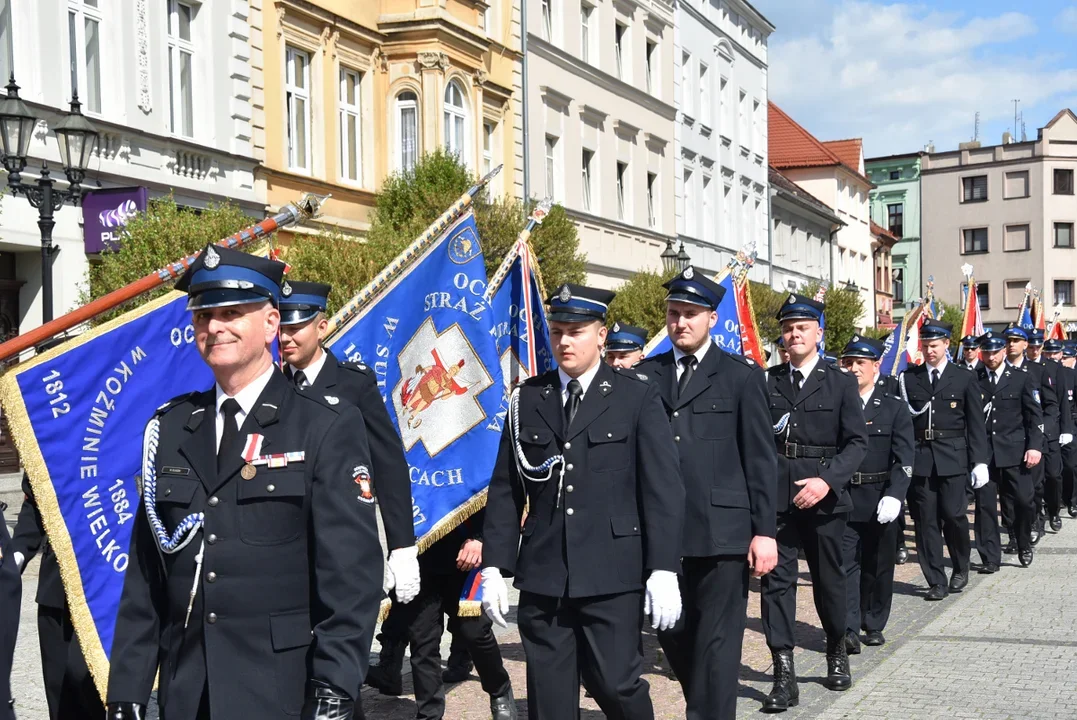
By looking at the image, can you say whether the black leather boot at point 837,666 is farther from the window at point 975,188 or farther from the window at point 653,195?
the window at point 975,188

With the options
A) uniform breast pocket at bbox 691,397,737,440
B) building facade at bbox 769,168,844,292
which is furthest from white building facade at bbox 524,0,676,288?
uniform breast pocket at bbox 691,397,737,440

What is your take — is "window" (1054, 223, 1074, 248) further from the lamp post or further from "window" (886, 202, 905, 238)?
the lamp post

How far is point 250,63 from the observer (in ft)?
66.9

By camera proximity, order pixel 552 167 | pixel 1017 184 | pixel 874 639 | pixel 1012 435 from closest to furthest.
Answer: pixel 874 639, pixel 1012 435, pixel 552 167, pixel 1017 184

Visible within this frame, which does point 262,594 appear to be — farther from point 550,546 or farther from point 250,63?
point 250,63

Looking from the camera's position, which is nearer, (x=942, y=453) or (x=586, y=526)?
(x=586, y=526)

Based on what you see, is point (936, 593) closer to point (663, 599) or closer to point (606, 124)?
point (663, 599)

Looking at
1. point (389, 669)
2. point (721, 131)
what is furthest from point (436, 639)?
point (721, 131)

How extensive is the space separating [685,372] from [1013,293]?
251 ft

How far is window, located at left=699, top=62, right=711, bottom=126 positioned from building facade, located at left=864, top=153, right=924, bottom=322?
41.2m

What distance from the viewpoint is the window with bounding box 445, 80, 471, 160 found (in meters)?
24.8

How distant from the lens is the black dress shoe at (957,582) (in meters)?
11.3

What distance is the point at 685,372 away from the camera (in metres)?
6.55

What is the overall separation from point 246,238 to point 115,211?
1045 cm
